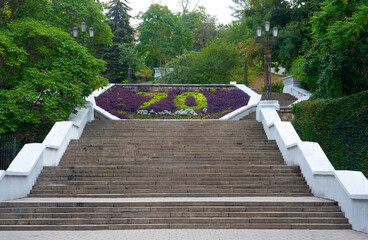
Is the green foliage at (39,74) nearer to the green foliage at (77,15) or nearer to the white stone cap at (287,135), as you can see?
the green foliage at (77,15)

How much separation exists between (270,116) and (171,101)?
391 inches

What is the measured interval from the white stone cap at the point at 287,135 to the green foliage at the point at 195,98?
9422 millimetres

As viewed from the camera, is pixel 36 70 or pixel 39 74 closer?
pixel 39 74

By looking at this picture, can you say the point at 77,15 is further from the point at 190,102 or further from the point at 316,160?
the point at 316,160

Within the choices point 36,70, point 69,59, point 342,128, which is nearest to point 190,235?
point 342,128

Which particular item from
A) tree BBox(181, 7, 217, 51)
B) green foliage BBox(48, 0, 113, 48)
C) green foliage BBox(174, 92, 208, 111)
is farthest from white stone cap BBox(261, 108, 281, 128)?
tree BBox(181, 7, 217, 51)

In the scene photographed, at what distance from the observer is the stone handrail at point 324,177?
8109mm

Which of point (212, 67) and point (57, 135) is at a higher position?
point (57, 135)

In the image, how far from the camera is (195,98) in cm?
2516

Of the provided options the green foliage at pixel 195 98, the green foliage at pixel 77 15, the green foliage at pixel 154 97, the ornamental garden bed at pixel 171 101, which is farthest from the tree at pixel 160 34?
the green foliage at pixel 77 15

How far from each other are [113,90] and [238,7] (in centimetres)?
3922

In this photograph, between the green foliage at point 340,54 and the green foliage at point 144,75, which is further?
the green foliage at point 144,75

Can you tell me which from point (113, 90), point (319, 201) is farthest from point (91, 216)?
point (113, 90)

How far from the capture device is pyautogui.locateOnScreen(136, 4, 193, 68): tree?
4266 centimetres
